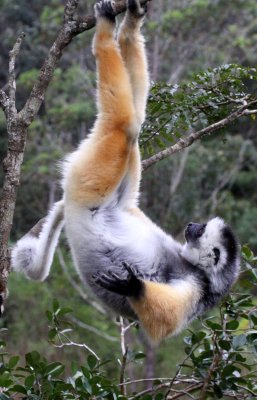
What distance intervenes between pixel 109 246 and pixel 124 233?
14 centimetres

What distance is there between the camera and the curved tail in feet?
15.5

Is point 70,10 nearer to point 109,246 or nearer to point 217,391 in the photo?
point 109,246

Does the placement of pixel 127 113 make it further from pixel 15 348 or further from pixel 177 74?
pixel 177 74

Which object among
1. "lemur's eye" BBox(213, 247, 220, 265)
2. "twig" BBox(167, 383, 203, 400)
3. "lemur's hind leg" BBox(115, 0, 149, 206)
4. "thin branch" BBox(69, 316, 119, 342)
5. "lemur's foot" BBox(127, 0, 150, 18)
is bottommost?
"thin branch" BBox(69, 316, 119, 342)

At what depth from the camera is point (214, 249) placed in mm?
4512

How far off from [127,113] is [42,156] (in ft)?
41.1

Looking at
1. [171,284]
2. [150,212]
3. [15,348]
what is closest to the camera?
[171,284]

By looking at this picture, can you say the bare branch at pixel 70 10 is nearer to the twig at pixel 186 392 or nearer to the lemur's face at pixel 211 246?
the lemur's face at pixel 211 246

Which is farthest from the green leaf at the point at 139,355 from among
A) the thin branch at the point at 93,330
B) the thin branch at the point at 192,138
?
the thin branch at the point at 93,330

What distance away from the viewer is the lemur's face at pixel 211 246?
4.49 meters

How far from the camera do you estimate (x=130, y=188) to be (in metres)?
4.56

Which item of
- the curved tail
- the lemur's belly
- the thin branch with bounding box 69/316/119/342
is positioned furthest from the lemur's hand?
the thin branch with bounding box 69/316/119/342

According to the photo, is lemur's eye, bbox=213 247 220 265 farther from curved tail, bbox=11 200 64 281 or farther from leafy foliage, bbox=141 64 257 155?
curved tail, bbox=11 200 64 281

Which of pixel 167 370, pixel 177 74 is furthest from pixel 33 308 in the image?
pixel 177 74
